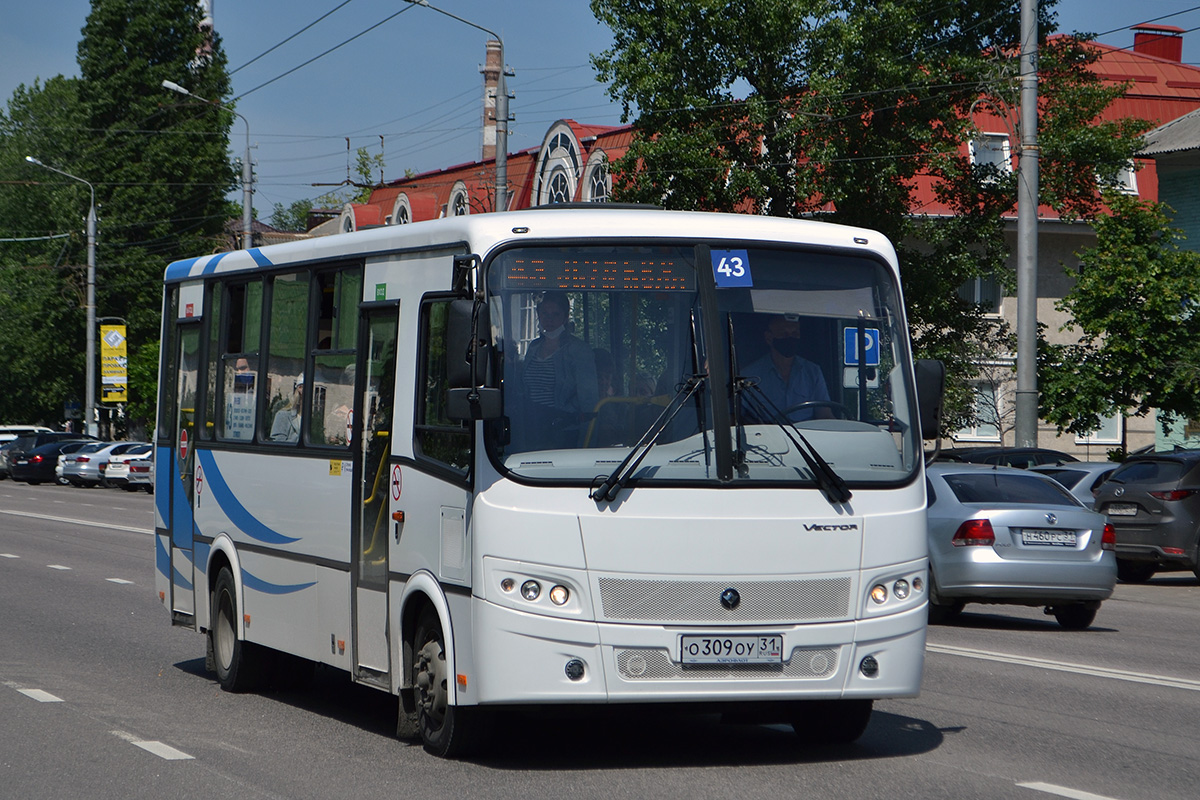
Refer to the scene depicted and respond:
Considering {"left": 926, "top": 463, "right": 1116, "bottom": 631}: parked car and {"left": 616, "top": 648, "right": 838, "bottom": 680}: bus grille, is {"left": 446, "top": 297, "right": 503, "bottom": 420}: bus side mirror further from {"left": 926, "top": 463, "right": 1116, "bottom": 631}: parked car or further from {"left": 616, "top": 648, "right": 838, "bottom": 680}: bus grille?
{"left": 926, "top": 463, "right": 1116, "bottom": 631}: parked car

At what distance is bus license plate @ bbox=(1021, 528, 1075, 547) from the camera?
49.1ft

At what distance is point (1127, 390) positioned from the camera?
1094 inches

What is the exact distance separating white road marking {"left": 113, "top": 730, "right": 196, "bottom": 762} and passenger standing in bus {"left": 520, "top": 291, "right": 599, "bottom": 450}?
2.35m

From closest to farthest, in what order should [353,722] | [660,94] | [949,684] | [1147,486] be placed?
[353,722] → [949,684] → [1147,486] → [660,94]

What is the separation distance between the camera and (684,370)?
7633 mm

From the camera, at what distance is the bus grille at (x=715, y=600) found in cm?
736

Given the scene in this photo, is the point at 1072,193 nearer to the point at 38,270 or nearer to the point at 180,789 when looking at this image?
the point at 180,789

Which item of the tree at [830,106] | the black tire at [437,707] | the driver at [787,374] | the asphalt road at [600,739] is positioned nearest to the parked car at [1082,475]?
the asphalt road at [600,739]

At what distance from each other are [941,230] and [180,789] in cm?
2965

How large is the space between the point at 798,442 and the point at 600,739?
6.52 feet

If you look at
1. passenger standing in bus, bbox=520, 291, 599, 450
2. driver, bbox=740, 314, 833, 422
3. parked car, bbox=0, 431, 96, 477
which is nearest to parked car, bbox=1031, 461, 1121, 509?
driver, bbox=740, 314, 833, 422

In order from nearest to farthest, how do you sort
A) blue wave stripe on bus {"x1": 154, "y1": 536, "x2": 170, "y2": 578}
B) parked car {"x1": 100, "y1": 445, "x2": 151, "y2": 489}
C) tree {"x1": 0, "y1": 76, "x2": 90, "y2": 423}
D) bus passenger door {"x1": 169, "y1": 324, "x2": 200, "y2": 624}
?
bus passenger door {"x1": 169, "y1": 324, "x2": 200, "y2": 624}, blue wave stripe on bus {"x1": 154, "y1": 536, "x2": 170, "y2": 578}, parked car {"x1": 100, "y1": 445, "x2": 151, "y2": 489}, tree {"x1": 0, "y1": 76, "x2": 90, "y2": 423}

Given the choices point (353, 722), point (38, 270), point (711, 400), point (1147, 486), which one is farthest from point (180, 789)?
point (38, 270)

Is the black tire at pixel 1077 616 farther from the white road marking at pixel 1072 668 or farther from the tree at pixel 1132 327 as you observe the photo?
the tree at pixel 1132 327
